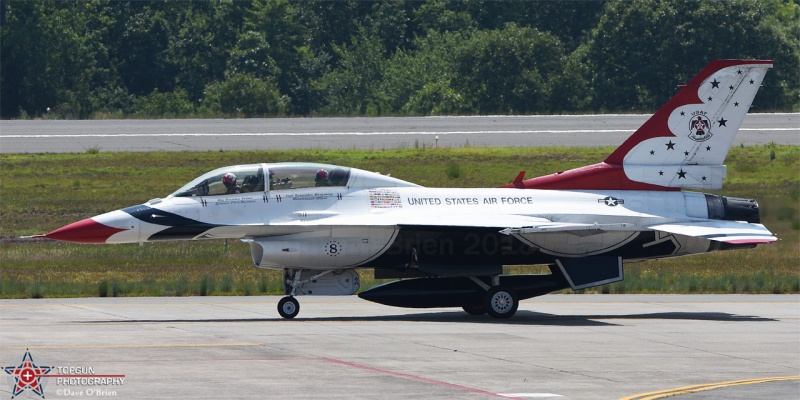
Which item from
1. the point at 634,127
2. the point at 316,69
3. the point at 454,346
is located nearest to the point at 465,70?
the point at 316,69

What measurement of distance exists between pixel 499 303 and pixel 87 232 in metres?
6.96

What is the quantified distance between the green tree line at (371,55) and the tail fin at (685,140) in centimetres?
4002

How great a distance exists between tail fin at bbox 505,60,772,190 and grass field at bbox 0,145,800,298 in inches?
179

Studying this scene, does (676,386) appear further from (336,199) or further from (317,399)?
(336,199)

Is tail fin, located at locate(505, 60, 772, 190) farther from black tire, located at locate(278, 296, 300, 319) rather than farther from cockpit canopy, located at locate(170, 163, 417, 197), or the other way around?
black tire, located at locate(278, 296, 300, 319)

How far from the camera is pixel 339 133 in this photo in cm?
4984

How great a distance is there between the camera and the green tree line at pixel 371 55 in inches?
2516

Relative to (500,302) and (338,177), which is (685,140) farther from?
(338,177)

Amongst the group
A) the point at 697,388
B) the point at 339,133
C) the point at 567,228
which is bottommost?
the point at 697,388

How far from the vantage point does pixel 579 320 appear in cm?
2080

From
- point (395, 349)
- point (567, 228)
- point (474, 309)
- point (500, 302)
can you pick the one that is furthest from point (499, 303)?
point (395, 349)

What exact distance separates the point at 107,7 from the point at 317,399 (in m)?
62.5

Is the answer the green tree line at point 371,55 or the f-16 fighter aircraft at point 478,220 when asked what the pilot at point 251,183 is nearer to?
the f-16 fighter aircraft at point 478,220

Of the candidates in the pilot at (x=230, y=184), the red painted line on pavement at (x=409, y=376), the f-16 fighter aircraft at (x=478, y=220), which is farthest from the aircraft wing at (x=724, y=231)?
the red painted line on pavement at (x=409, y=376)
